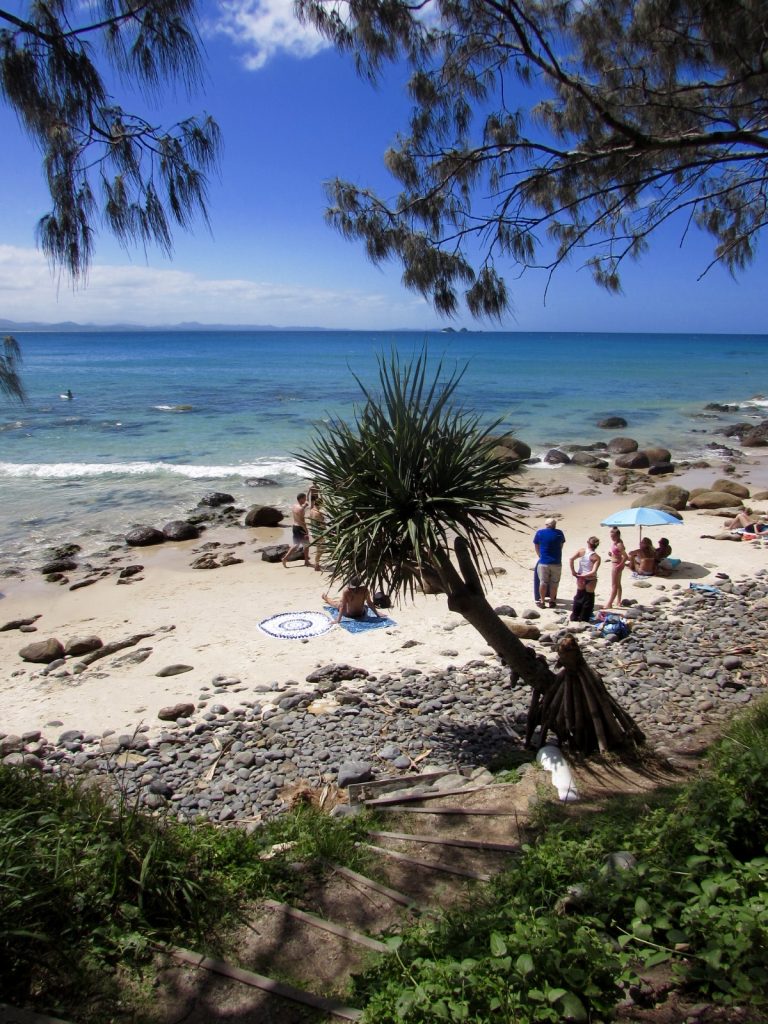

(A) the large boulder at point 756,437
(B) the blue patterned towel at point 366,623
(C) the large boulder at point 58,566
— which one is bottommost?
(C) the large boulder at point 58,566

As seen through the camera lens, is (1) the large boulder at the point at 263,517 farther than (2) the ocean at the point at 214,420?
No

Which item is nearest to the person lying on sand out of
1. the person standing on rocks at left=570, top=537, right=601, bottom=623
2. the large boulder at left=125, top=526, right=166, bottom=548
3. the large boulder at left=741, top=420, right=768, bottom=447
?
the person standing on rocks at left=570, top=537, right=601, bottom=623

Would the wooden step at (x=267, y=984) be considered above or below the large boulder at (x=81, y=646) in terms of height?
above

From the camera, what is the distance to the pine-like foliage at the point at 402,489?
258 inches

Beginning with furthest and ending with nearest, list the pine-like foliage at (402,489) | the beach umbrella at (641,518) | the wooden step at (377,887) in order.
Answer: the beach umbrella at (641,518) → the pine-like foliage at (402,489) → the wooden step at (377,887)

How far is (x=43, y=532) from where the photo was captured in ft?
64.7

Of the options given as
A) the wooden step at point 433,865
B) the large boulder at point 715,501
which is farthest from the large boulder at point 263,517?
the wooden step at point 433,865

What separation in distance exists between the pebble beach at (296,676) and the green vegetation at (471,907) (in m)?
1.38

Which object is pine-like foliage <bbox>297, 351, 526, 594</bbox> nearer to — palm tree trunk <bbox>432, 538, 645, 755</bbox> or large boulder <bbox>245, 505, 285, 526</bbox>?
palm tree trunk <bbox>432, 538, 645, 755</bbox>

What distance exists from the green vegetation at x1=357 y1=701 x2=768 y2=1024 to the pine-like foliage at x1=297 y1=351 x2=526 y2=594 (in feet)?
9.64

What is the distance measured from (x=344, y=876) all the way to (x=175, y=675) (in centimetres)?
628

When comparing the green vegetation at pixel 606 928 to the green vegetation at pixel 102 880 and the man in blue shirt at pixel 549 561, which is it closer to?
the green vegetation at pixel 102 880

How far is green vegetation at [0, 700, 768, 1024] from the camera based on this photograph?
2869 millimetres

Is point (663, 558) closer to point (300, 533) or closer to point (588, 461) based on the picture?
point (300, 533)
